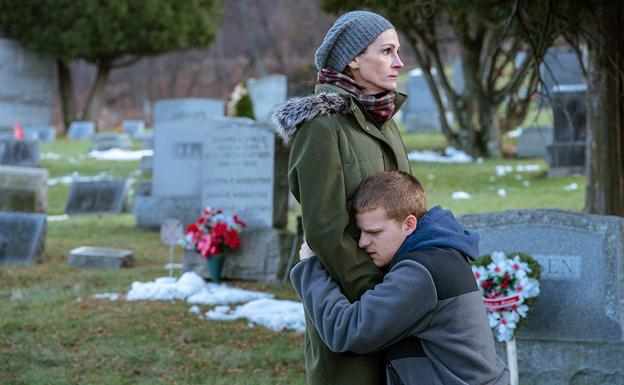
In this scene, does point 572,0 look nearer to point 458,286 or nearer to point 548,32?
point 548,32

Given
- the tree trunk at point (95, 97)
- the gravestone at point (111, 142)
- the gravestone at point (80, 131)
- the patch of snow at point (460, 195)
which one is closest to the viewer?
the patch of snow at point (460, 195)

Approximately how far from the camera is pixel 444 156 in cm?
2200

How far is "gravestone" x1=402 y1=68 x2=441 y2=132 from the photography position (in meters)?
31.1

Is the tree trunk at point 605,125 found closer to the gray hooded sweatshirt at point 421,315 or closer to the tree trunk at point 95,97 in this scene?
the gray hooded sweatshirt at point 421,315

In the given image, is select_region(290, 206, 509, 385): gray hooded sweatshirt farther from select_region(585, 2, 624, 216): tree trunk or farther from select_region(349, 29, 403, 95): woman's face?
select_region(585, 2, 624, 216): tree trunk

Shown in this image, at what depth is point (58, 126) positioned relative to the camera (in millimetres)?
47438

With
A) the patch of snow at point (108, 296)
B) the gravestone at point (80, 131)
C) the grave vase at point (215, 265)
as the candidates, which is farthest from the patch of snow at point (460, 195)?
the gravestone at point (80, 131)

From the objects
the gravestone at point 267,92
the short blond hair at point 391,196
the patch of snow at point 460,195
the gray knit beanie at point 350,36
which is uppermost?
the gravestone at point 267,92

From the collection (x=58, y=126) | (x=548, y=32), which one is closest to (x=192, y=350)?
(x=548, y=32)

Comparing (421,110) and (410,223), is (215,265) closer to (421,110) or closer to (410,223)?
(410,223)

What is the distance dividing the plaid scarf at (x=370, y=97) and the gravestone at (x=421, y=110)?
91.7 feet

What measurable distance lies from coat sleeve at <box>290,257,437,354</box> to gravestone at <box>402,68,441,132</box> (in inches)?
1114

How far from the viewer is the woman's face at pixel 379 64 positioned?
3.07 metres

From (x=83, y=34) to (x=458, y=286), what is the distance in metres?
34.0
